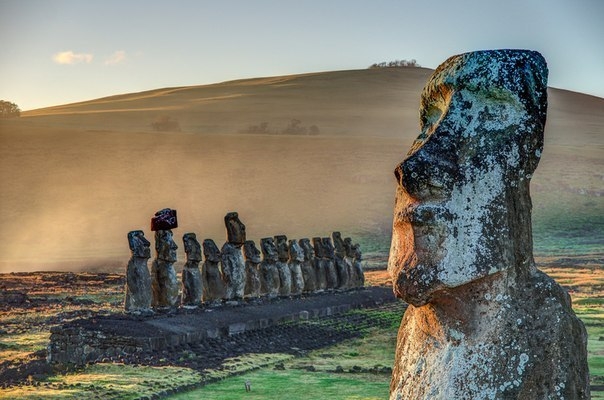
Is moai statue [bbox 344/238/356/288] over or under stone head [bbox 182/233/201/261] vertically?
under

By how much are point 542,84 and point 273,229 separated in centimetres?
6926

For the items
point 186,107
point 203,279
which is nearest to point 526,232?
point 203,279

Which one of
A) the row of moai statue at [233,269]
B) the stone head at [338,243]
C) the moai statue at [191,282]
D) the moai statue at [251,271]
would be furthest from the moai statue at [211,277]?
the stone head at [338,243]

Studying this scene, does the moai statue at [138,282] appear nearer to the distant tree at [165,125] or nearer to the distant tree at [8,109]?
A: the distant tree at [165,125]

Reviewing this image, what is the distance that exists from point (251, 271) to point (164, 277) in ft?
19.0

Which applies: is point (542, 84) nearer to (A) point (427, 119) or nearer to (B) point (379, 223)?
(A) point (427, 119)

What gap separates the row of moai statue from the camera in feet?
83.2

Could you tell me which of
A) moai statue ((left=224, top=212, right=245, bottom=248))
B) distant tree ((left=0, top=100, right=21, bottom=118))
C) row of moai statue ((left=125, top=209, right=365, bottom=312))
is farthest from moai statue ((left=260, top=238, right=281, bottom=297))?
distant tree ((left=0, top=100, right=21, bottom=118))

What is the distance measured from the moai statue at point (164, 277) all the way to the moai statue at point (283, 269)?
7495 millimetres

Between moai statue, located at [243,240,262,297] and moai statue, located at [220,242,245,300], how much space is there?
3.70 ft

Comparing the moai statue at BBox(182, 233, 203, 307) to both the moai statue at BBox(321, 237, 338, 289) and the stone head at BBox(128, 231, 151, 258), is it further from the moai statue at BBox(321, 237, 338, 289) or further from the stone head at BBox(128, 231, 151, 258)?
the moai statue at BBox(321, 237, 338, 289)

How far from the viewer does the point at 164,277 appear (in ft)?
85.7

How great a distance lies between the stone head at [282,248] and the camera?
34.8 metres

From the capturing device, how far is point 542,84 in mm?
4648
